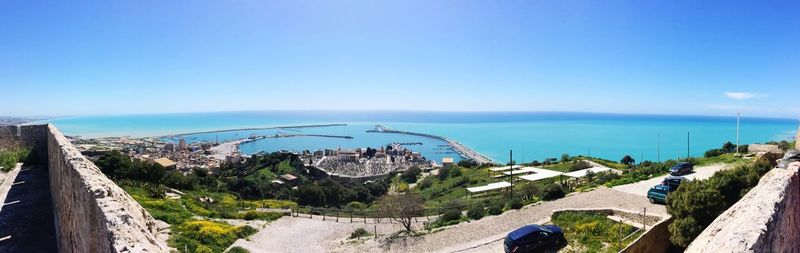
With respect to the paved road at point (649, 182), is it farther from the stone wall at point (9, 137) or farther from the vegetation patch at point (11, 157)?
the stone wall at point (9, 137)

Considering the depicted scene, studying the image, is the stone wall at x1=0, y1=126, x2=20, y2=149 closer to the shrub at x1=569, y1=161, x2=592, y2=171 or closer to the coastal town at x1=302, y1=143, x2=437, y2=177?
the shrub at x1=569, y1=161, x2=592, y2=171

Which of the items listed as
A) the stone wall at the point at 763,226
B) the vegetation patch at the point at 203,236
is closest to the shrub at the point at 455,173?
the vegetation patch at the point at 203,236

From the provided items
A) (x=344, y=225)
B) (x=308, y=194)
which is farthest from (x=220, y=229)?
(x=308, y=194)

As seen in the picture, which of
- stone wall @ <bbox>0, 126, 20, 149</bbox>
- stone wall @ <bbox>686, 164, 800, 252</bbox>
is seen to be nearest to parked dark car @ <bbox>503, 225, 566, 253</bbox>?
stone wall @ <bbox>686, 164, 800, 252</bbox>

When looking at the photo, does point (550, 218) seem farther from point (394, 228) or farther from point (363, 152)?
point (363, 152)

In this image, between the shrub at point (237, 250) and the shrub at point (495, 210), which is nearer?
the shrub at point (237, 250)

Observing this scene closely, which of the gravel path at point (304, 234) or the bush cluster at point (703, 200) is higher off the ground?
the bush cluster at point (703, 200)
